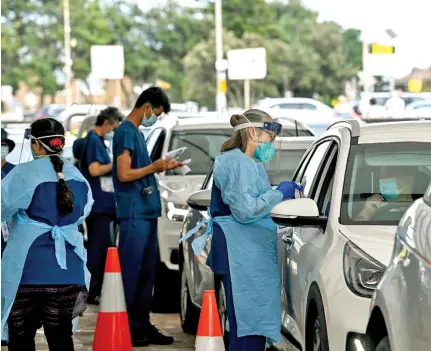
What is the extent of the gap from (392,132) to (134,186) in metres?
3.34

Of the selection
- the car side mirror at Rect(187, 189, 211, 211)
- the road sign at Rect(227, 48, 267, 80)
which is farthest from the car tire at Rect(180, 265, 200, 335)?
the road sign at Rect(227, 48, 267, 80)

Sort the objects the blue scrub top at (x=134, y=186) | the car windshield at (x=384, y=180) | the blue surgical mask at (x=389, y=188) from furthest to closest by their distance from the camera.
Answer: the blue scrub top at (x=134, y=186) → the blue surgical mask at (x=389, y=188) → the car windshield at (x=384, y=180)

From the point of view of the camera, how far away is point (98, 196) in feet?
47.2

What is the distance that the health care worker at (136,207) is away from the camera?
36.2ft

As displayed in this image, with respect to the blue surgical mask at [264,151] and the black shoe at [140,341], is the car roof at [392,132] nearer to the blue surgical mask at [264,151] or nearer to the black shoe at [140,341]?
the blue surgical mask at [264,151]

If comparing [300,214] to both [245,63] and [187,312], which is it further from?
[245,63]

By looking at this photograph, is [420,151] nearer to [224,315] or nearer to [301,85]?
[224,315]

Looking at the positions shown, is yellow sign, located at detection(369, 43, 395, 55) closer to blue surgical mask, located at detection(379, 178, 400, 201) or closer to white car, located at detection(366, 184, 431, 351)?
blue surgical mask, located at detection(379, 178, 400, 201)

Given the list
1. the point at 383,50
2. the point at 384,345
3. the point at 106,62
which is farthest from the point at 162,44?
the point at 384,345

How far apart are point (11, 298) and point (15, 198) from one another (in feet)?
1.80

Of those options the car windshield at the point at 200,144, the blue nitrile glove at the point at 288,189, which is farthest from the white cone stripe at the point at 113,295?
the car windshield at the point at 200,144

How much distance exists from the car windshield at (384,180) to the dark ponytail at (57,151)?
155 cm

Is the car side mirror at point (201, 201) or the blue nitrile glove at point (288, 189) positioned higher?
the blue nitrile glove at point (288, 189)

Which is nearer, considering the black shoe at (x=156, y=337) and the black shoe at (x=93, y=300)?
the black shoe at (x=156, y=337)
